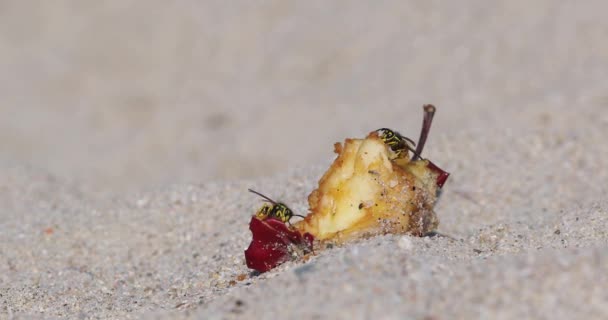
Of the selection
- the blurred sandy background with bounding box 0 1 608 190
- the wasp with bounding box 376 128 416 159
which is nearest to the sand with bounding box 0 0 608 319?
the blurred sandy background with bounding box 0 1 608 190

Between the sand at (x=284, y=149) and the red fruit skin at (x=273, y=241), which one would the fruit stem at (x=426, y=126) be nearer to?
the sand at (x=284, y=149)

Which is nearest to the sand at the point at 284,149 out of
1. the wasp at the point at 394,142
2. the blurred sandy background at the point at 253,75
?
the blurred sandy background at the point at 253,75

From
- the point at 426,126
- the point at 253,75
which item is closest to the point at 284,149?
the point at 253,75

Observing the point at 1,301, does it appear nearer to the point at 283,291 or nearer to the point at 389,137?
the point at 283,291

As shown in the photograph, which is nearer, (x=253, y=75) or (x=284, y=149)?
(x=284, y=149)

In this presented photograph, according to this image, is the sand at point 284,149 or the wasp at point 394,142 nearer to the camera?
the sand at point 284,149

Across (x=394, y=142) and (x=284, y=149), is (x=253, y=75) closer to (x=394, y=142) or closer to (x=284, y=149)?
(x=284, y=149)
